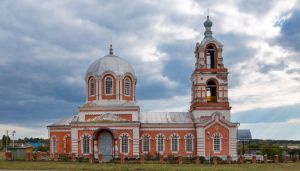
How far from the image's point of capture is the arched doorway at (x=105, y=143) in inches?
1861

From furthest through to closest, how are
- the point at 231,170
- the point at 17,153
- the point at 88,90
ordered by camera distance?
the point at 88,90 → the point at 17,153 → the point at 231,170

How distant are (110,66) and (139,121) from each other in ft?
20.8

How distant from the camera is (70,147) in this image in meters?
49.8

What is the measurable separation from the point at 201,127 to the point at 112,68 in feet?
34.5

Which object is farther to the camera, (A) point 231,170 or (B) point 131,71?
(B) point 131,71

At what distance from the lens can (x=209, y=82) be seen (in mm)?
50438

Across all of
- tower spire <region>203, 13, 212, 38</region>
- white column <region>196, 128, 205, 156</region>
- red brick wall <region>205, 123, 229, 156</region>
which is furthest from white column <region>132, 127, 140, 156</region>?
tower spire <region>203, 13, 212, 38</region>

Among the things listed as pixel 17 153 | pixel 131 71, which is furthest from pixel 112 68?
pixel 17 153

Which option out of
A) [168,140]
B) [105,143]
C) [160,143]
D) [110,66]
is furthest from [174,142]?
[110,66]

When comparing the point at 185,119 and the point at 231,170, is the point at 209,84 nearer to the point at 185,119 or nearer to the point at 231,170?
the point at 185,119

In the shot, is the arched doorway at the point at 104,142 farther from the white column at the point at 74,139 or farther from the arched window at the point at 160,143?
the arched window at the point at 160,143

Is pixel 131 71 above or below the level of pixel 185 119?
above

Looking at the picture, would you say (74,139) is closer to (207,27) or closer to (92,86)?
A: (92,86)

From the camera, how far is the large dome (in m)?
50.2
